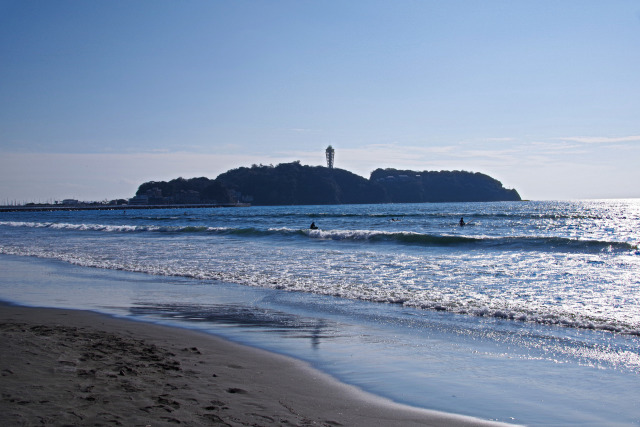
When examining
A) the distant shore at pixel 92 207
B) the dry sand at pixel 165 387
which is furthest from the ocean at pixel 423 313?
the distant shore at pixel 92 207

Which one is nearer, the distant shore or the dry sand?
the dry sand

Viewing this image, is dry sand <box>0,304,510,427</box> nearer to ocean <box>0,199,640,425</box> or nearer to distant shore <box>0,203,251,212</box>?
ocean <box>0,199,640,425</box>

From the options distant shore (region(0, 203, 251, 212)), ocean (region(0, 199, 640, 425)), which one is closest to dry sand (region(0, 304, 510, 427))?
ocean (region(0, 199, 640, 425))

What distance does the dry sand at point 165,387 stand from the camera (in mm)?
3836

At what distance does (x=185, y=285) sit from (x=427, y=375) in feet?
28.7

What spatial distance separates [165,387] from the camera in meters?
4.59

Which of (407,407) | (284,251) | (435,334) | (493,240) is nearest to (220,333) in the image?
(435,334)

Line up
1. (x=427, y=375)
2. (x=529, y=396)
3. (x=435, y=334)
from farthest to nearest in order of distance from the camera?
1. (x=435, y=334)
2. (x=427, y=375)
3. (x=529, y=396)

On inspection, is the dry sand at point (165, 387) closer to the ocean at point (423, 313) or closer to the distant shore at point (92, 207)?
the ocean at point (423, 313)

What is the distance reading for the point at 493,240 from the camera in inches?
1058

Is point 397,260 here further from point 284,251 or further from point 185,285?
point 185,285

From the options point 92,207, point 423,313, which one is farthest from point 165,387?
point 92,207

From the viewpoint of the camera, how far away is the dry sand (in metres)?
3.84

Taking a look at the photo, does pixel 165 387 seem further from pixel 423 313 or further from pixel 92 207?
pixel 92 207
